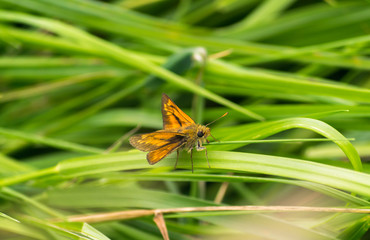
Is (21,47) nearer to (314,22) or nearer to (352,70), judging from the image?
(314,22)

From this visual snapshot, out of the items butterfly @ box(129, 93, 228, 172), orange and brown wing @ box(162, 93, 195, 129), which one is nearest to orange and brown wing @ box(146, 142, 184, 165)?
butterfly @ box(129, 93, 228, 172)

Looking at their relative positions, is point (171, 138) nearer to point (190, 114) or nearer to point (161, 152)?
point (161, 152)

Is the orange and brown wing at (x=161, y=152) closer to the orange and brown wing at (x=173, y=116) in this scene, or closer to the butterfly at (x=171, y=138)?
the butterfly at (x=171, y=138)

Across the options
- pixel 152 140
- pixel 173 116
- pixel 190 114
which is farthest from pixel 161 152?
pixel 190 114

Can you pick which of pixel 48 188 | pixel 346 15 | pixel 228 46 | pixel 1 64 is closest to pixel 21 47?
pixel 1 64

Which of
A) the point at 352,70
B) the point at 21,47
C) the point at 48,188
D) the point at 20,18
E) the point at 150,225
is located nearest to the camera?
the point at 150,225

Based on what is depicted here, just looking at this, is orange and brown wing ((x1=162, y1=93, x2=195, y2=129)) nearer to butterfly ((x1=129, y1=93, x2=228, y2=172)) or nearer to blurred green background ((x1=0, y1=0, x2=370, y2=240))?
butterfly ((x1=129, y1=93, x2=228, y2=172))

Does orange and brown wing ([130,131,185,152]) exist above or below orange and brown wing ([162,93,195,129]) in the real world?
below
